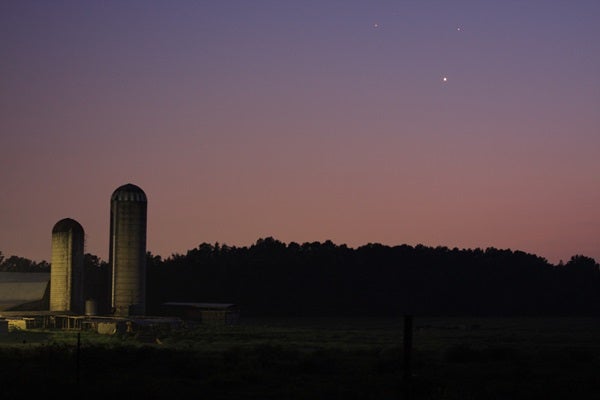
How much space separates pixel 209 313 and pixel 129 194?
15.1 meters

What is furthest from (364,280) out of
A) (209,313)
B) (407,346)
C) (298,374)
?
(407,346)

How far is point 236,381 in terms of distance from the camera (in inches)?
1299

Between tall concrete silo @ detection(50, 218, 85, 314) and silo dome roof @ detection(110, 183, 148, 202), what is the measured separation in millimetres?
6549

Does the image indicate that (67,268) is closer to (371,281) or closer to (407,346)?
(371,281)

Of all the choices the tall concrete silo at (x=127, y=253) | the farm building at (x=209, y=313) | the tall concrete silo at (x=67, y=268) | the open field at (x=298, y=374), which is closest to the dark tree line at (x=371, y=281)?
the farm building at (x=209, y=313)

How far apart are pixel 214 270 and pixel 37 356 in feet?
302

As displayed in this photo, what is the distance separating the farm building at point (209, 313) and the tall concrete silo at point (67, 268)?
11.7m

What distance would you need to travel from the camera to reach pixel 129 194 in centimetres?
8756

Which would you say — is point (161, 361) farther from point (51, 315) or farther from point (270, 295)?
point (270, 295)

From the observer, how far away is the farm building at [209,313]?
93188mm

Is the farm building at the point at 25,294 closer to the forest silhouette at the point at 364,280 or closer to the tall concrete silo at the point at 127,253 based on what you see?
Answer: the tall concrete silo at the point at 127,253

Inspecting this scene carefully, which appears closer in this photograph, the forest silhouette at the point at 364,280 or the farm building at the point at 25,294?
the farm building at the point at 25,294

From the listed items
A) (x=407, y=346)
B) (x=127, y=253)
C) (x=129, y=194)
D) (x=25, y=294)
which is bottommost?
(x=25, y=294)

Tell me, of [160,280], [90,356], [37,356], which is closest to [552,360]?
[90,356]
